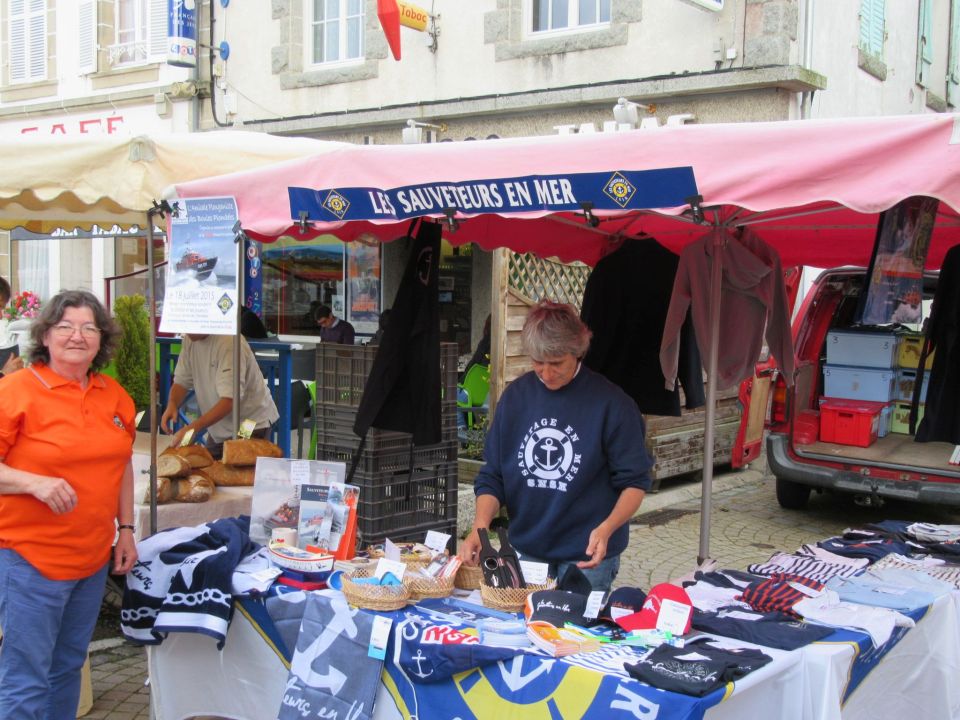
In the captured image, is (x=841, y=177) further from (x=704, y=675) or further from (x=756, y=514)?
(x=756, y=514)

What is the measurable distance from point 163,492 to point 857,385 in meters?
5.94

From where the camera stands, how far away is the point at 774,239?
16.5ft

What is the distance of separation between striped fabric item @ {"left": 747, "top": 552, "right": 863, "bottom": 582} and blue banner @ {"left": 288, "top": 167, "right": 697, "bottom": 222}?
5.15 feet

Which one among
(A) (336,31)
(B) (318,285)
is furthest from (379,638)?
(A) (336,31)

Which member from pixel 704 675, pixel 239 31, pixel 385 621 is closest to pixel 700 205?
pixel 704 675

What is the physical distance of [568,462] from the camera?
3.50 m

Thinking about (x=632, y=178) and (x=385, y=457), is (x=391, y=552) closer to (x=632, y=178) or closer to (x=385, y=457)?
(x=632, y=178)

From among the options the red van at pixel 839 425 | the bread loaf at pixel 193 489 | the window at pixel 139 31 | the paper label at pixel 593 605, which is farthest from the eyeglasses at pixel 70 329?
the window at pixel 139 31

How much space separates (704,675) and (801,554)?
1700 mm

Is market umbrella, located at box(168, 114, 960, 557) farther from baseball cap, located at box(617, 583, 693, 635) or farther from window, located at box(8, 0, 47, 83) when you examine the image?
window, located at box(8, 0, 47, 83)

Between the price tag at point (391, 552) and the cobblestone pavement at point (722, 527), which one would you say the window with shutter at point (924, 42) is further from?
the price tag at point (391, 552)

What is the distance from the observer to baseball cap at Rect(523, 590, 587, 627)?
2.97 meters

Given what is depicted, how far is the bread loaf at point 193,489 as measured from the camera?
15.7ft

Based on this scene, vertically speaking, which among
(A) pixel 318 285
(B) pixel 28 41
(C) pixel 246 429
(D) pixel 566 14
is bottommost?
(C) pixel 246 429
